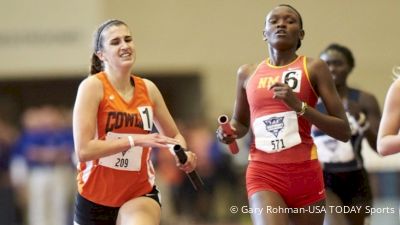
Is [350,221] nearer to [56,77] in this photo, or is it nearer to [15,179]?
[15,179]

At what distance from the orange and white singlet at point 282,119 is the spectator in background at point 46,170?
7.23 metres

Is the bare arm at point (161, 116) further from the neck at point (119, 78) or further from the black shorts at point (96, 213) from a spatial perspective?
the black shorts at point (96, 213)

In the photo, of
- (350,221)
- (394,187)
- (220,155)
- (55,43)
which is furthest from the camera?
(55,43)

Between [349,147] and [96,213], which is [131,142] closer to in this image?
[96,213]

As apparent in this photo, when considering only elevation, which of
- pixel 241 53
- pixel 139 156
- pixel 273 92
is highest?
pixel 273 92

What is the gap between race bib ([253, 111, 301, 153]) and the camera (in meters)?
5.89

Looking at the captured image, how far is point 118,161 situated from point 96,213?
36 centimetres

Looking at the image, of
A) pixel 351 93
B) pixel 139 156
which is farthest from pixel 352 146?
pixel 139 156

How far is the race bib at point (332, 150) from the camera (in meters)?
7.24

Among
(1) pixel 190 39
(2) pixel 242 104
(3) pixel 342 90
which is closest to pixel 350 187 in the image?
(3) pixel 342 90

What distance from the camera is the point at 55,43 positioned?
17906mm

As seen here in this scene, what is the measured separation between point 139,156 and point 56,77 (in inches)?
514

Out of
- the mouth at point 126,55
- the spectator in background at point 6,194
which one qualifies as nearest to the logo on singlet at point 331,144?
the mouth at point 126,55

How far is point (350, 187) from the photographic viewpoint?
721 cm
